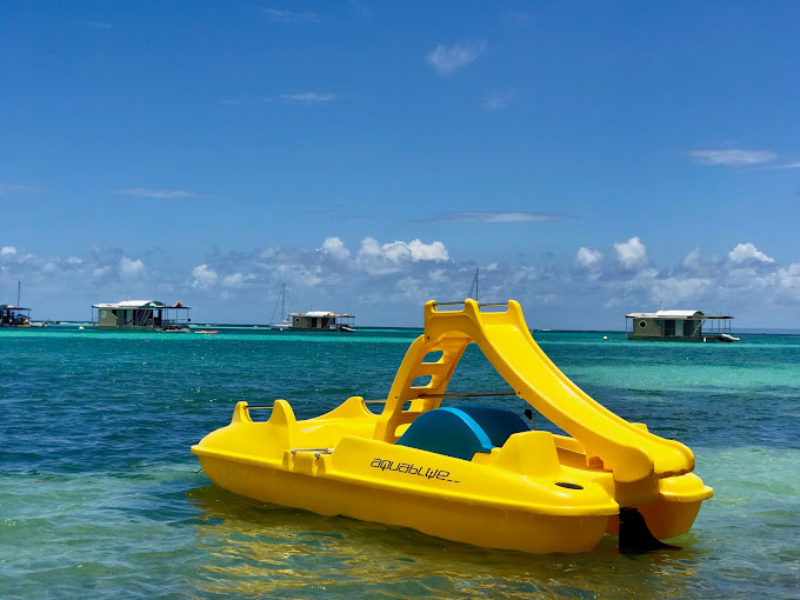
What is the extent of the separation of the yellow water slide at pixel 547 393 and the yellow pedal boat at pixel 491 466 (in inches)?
0.5

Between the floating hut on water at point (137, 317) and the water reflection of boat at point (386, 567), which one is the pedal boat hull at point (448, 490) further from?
the floating hut on water at point (137, 317)

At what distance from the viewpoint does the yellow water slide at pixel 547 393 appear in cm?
798

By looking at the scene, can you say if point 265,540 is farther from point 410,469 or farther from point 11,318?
point 11,318

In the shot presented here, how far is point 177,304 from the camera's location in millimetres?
105312

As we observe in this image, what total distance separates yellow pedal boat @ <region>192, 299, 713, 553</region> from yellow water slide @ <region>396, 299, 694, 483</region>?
0.01 m

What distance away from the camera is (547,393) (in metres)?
8.56

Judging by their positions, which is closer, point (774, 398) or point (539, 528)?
point (539, 528)

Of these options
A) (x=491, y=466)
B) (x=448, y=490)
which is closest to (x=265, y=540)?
(x=448, y=490)

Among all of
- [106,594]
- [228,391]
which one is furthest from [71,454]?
[228,391]

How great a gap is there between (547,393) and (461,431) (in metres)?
0.98

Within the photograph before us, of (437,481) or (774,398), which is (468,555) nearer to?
(437,481)

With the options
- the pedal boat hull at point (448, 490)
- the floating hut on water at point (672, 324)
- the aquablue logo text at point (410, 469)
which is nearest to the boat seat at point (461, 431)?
the pedal boat hull at point (448, 490)

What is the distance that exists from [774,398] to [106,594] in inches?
1036

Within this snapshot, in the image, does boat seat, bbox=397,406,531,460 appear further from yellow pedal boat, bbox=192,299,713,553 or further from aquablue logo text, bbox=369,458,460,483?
aquablue logo text, bbox=369,458,460,483
